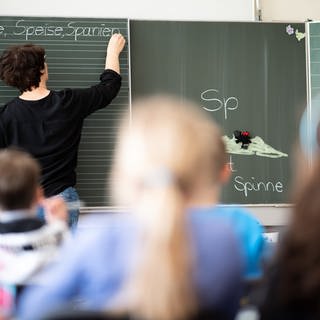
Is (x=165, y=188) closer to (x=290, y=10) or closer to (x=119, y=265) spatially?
(x=119, y=265)

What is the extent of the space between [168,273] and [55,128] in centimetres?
205

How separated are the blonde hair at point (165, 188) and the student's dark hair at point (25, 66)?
189 centimetres

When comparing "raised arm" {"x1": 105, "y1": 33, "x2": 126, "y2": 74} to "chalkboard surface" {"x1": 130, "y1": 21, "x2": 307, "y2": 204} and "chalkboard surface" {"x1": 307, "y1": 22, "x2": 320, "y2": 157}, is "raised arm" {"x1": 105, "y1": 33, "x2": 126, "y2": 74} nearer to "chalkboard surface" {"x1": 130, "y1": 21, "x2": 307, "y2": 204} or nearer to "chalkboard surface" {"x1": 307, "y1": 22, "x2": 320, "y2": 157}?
"chalkboard surface" {"x1": 130, "y1": 21, "x2": 307, "y2": 204}

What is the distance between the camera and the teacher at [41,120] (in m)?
3.05

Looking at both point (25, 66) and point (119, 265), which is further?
point (25, 66)

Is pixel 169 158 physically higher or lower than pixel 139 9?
lower

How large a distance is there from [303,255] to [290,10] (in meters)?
3.37

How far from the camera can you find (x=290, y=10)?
4.13m

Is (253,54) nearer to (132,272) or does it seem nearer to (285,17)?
(285,17)

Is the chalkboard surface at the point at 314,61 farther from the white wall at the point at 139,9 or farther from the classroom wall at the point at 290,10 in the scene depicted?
the white wall at the point at 139,9

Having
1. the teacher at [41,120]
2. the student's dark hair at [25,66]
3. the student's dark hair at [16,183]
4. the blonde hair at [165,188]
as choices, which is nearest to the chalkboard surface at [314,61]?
the teacher at [41,120]

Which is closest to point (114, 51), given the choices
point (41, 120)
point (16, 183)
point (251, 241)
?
point (41, 120)

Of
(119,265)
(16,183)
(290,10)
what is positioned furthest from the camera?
(290,10)

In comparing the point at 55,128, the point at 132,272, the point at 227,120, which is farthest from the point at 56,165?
the point at 132,272
